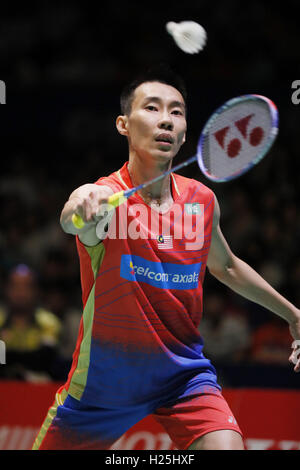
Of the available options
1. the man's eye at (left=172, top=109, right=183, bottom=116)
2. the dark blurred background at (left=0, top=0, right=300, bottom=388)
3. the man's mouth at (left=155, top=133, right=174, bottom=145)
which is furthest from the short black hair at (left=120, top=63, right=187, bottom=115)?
the dark blurred background at (left=0, top=0, right=300, bottom=388)

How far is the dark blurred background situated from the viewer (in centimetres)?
592

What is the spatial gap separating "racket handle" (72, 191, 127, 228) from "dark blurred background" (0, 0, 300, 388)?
295cm

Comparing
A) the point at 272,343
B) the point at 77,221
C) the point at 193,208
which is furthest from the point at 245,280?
the point at 272,343

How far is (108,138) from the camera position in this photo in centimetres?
834

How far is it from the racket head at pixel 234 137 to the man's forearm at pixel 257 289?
0.58 m

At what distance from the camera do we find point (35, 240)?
291 inches

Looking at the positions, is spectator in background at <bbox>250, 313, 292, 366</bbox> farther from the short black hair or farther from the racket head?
the short black hair

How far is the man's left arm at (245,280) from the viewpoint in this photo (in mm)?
3355

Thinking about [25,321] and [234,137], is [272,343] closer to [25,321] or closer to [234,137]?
[25,321]

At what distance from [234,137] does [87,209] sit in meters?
0.91

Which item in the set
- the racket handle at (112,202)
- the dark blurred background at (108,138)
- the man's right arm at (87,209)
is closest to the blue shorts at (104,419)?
the man's right arm at (87,209)

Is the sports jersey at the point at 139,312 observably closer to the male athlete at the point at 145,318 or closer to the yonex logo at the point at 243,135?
the male athlete at the point at 145,318
